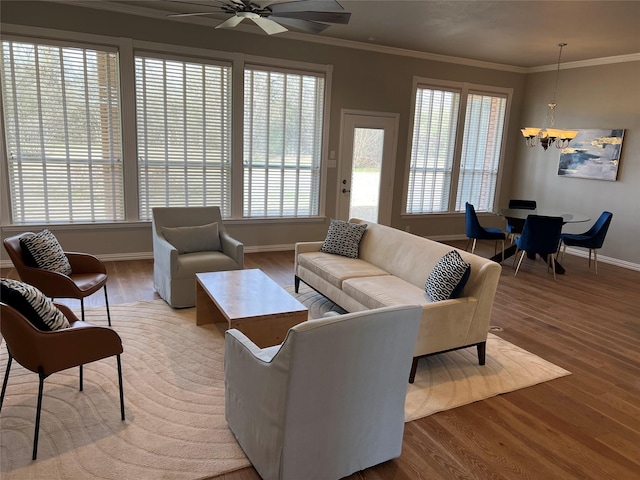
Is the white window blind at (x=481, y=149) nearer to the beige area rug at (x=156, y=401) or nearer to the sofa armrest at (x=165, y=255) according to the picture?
the beige area rug at (x=156, y=401)

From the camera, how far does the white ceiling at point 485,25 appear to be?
173 inches

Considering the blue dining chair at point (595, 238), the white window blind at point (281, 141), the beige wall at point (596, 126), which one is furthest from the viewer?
the beige wall at point (596, 126)

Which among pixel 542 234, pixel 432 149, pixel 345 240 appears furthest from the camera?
pixel 432 149

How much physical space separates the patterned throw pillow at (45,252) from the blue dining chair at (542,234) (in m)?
4.98

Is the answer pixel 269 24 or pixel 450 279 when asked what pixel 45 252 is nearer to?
pixel 269 24

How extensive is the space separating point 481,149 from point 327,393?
6803mm

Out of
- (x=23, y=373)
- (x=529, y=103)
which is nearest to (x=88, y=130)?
(x=23, y=373)

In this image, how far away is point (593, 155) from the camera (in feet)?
21.7

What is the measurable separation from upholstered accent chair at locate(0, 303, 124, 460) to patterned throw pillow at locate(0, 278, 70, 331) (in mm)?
56

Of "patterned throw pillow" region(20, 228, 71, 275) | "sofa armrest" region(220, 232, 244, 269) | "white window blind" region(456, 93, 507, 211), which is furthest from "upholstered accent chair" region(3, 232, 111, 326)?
"white window blind" region(456, 93, 507, 211)

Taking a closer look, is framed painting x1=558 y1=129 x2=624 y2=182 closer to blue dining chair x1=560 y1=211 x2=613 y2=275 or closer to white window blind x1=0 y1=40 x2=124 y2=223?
blue dining chair x1=560 y1=211 x2=613 y2=275

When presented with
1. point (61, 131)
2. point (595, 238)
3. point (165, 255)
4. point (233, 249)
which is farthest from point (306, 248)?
point (595, 238)

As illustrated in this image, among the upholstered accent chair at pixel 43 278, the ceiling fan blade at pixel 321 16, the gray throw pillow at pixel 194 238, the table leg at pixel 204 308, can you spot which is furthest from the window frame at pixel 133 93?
the ceiling fan blade at pixel 321 16

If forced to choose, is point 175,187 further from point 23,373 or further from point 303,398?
point 303,398
